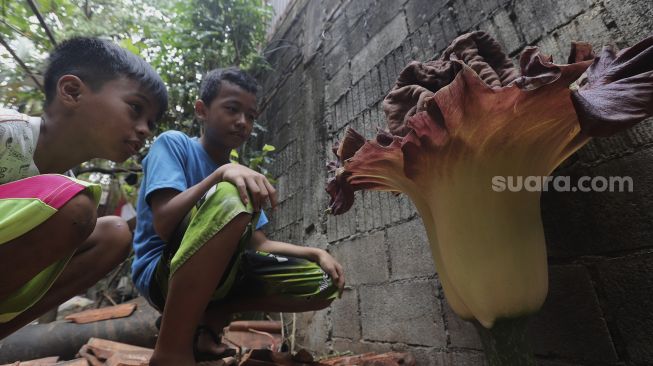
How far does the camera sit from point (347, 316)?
1756 millimetres

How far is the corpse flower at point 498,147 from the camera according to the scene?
0.62m

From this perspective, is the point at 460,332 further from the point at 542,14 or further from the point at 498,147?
the point at 542,14

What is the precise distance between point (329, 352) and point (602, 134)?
160 cm

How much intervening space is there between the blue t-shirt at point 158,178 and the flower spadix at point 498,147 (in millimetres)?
762

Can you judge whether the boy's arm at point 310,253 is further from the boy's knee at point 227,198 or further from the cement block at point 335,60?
the cement block at point 335,60

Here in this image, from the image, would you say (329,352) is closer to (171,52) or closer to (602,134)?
(602,134)

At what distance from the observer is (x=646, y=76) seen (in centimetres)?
62

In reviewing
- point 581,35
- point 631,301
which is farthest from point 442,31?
point 631,301

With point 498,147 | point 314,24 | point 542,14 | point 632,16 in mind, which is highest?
point 314,24

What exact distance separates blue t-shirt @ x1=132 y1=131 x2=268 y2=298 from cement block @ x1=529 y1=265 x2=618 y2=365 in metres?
1.18

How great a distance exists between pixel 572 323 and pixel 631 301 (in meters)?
0.14

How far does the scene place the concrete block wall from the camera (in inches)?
32.6

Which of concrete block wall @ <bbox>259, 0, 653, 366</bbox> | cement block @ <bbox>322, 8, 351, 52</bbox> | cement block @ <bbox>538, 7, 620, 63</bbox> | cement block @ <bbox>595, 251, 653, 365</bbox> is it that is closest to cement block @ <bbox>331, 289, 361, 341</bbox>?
concrete block wall @ <bbox>259, 0, 653, 366</bbox>

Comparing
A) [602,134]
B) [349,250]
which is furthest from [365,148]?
[349,250]
